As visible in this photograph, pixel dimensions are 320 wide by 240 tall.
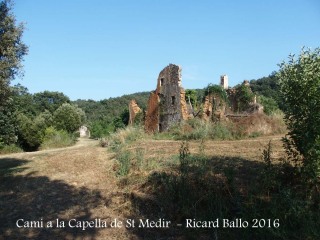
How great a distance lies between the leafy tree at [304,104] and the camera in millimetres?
6030

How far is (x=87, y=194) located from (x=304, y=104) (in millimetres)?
5349

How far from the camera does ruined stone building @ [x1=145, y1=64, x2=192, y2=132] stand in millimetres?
22906

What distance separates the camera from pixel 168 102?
2369 centimetres

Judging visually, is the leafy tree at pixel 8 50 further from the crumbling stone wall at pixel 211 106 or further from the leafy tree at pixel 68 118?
the leafy tree at pixel 68 118

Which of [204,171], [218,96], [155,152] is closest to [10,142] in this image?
[218,96]

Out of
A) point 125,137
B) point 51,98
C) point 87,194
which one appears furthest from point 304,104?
point 51,98

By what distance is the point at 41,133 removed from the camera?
32.3 metres

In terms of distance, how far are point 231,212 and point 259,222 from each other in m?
0.64

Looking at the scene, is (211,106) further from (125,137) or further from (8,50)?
(8,50)

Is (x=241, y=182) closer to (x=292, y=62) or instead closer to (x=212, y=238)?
(x=212, y=238)

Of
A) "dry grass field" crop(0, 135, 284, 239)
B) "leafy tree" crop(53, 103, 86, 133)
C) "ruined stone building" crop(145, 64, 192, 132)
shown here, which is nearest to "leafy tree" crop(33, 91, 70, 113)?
"leafy tree" crop(53, 103, 86, 133)

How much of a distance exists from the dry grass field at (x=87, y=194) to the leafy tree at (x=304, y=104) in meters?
1.49

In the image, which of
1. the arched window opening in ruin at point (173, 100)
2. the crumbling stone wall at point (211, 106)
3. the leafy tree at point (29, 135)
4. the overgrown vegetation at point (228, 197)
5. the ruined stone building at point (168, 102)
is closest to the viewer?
the overgrown vegetation at point (228, 197)

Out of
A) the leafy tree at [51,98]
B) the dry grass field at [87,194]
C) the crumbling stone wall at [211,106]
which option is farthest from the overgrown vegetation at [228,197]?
the leafy tree at [51,98]
